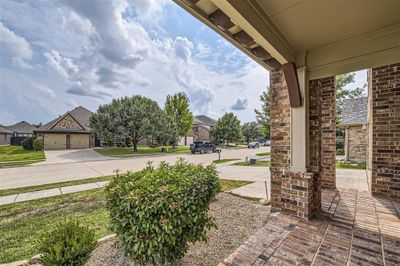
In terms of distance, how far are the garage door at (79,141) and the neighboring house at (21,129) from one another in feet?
78.8

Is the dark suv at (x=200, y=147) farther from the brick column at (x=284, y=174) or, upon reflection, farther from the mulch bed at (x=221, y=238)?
the brick column at (x=284, y=174)

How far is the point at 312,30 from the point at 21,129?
61.5 m

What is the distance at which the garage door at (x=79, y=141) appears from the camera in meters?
26.8

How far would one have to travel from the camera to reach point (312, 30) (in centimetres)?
272

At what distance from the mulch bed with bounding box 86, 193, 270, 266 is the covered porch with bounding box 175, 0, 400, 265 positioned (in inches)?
10.7

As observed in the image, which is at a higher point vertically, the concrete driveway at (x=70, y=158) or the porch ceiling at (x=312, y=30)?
the porch ceiling at (x=312, y=30)

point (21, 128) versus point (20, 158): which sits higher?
point (21, 128)

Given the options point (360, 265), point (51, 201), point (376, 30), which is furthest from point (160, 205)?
point (51, 201)

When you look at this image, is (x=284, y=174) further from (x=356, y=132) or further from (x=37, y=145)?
(x=37, y=145)

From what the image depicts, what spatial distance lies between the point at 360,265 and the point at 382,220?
1.75 m

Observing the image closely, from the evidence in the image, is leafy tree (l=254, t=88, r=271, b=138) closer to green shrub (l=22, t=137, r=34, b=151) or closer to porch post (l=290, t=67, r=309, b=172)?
porch post (l=290, t=67, r=309, b=172)

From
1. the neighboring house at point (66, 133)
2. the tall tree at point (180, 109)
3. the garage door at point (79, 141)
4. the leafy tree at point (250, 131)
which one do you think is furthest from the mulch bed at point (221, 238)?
the leafy tree at point (250, 131)

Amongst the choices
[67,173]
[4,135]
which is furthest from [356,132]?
[4,135]

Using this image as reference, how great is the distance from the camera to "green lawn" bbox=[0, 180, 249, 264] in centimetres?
298
